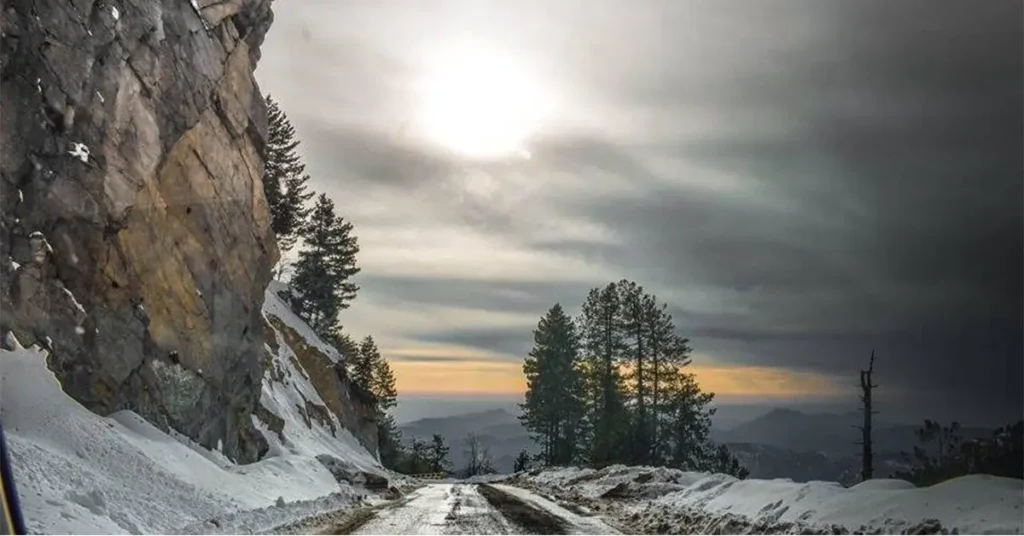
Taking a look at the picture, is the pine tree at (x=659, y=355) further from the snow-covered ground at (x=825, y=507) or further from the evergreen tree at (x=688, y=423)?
the snow-covered ground at (x=825, y=507)

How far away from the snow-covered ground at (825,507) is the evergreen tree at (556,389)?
44.2 meters

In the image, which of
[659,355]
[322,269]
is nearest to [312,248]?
[322,269]

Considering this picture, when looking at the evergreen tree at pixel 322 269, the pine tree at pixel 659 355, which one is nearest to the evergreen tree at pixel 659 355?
the pine tree at pixel 659 355

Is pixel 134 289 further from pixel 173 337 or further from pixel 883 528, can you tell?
pixel 883 528

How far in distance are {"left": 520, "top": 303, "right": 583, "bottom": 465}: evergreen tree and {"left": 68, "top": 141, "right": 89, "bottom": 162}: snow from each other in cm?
5417

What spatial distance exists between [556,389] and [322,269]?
24.1 metres

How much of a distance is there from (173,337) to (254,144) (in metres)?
9.33

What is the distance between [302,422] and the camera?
41031 mm

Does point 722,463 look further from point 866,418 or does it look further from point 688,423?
point 866,418

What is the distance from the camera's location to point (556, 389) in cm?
7031

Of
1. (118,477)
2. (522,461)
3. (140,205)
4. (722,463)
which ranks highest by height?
(140,205)

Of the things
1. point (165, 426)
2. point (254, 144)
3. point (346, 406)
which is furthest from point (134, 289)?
point (346, 406)

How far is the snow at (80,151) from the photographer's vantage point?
58.9 ft

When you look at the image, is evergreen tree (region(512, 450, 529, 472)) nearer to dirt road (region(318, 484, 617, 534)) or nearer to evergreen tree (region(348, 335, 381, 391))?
evergreen tree (region(348, 335, 381, 391))
